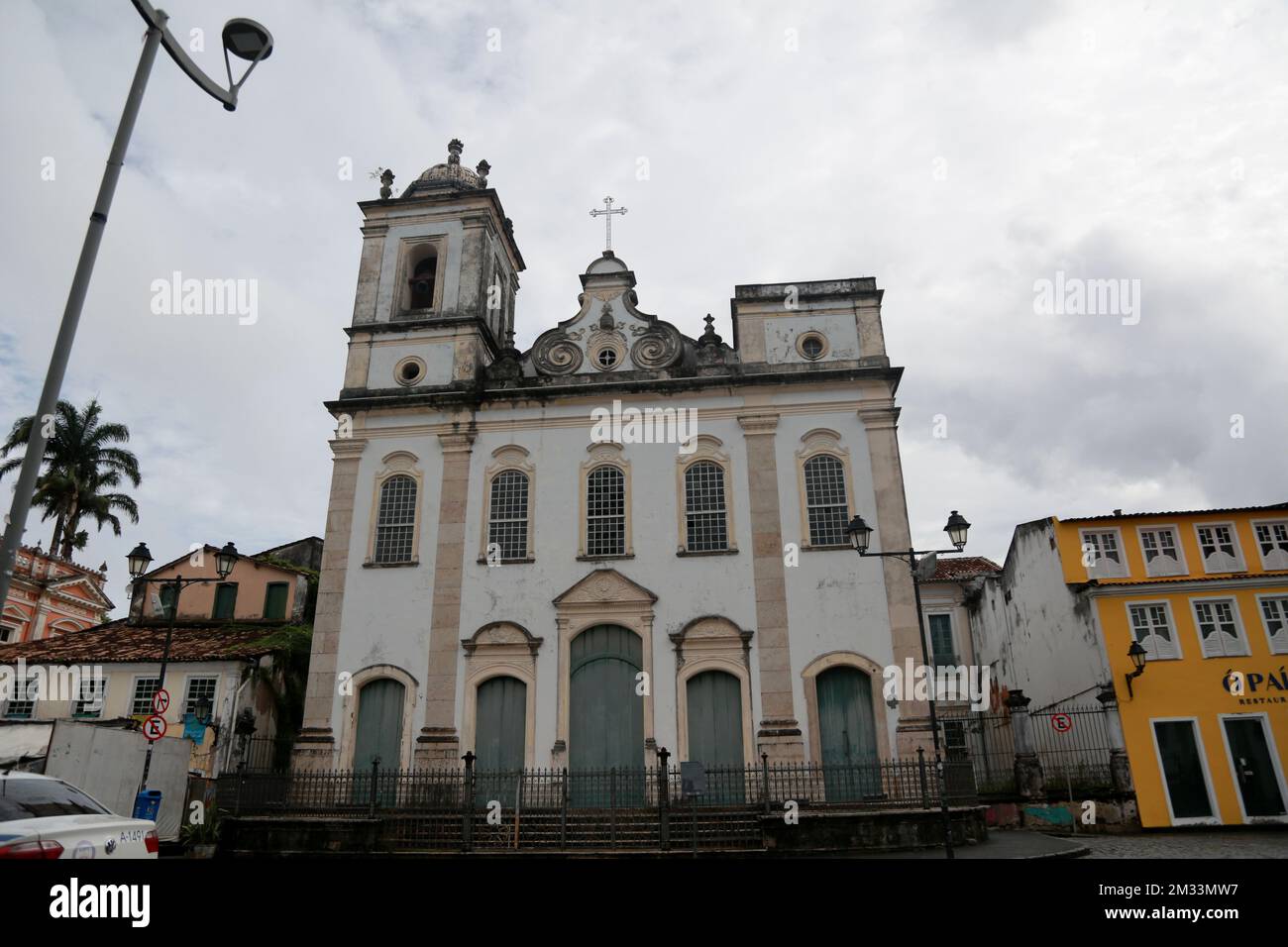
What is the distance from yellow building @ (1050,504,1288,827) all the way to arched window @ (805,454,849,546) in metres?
6.69

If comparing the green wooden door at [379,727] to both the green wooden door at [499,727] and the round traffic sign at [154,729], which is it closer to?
the green wooden door at [499,727]

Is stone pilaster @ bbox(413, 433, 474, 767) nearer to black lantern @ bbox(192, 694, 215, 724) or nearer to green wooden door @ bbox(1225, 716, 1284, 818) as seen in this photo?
black lantern @ bbox(192, 694, 215, 724)

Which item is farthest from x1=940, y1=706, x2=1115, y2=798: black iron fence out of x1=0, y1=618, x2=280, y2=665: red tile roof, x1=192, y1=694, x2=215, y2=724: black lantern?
x1=0, y1=618, x2=280, y2=665: red tile roof

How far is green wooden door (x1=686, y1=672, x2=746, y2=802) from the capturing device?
18078 mm

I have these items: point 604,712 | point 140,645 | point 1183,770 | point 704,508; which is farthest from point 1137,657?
point 140,645

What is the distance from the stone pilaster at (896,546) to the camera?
17.7 m

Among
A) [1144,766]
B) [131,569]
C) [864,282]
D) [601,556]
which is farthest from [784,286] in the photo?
[131,569]

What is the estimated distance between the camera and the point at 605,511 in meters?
20.5

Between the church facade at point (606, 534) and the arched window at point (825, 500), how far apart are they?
0.17ft

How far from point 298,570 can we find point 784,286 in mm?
16725

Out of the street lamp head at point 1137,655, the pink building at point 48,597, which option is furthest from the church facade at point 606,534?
the pink building at point 48,597

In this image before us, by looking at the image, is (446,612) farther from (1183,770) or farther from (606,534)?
(1183,770)

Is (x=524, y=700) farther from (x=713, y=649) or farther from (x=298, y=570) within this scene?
(x=298, y=570)

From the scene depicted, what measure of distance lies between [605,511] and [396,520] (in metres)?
5.26
